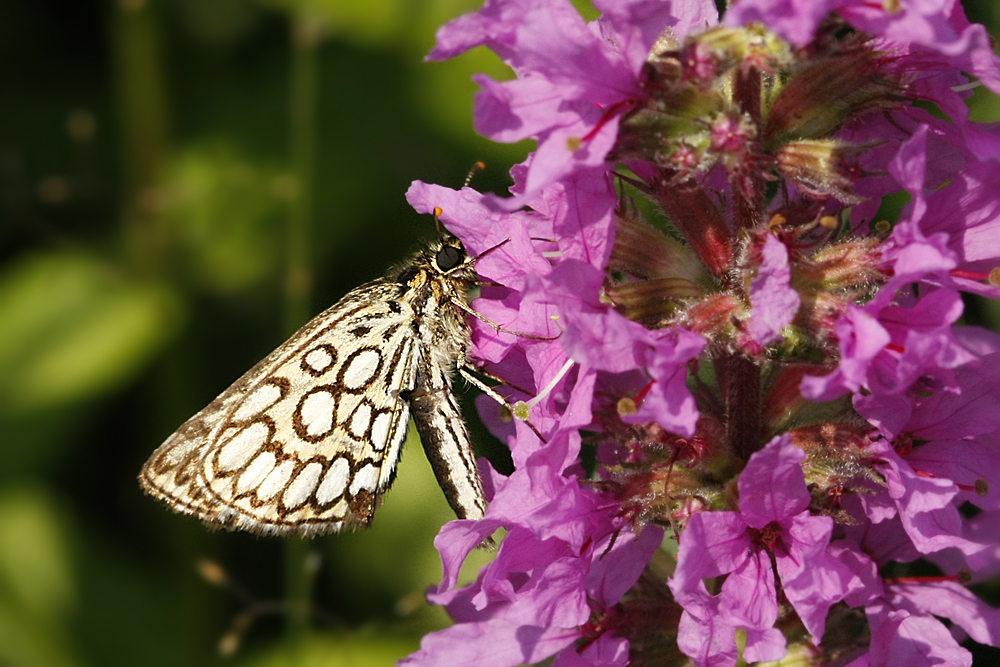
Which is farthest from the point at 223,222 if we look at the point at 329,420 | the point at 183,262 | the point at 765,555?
the point at 765,555

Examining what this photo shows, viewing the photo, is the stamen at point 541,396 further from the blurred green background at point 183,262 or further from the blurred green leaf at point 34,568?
the blurred green leaf at point 34,568

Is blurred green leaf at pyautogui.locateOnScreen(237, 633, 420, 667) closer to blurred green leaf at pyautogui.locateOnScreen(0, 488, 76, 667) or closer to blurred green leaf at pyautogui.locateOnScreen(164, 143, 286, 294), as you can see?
blurred green leaf at pyautogui.locateOnScreen(0, 488, 76, 667)

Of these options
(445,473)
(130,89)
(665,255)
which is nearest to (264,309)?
(130,89)

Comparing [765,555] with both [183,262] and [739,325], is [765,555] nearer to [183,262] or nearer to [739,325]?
[739,325]

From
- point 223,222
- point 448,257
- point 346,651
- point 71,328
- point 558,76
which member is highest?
point 558,76

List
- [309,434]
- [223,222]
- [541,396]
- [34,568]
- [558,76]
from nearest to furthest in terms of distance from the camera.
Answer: [558,76], [541,396], [309,434], [34,568], [223,222]

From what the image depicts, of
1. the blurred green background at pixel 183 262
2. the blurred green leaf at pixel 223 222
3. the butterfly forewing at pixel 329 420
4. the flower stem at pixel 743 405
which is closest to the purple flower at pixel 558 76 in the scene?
the flower stem at pixel 743 405
